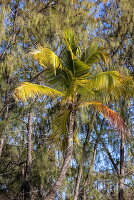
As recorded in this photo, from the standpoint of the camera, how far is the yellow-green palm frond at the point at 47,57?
5.42m

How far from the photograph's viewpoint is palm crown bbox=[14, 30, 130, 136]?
5469 mm

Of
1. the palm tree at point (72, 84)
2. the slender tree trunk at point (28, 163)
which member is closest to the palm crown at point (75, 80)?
the palm tree at point (72, 84)

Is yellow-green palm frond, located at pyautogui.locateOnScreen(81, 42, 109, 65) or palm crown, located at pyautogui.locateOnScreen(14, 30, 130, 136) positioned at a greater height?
yellow-green palm frond, located at pyautogui.locateOnScreen(81, 42, 109, 65)

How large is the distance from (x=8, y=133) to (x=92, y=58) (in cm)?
283

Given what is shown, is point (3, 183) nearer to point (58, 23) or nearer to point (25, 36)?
point (25, 36)

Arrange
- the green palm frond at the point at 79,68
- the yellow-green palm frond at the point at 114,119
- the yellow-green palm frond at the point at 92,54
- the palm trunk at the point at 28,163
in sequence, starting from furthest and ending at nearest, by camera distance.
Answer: the palm trunk at the point at 28,163, the yellow-green palm frond at the point at 92,54, the green palm frond at the point at 79,68, the yellow-green palm frond at the point at 114,119

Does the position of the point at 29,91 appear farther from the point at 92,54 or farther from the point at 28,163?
the point at 28,163

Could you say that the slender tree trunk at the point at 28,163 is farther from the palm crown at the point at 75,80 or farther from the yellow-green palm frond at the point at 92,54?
the yellow-green palm frond at the point at 92,54

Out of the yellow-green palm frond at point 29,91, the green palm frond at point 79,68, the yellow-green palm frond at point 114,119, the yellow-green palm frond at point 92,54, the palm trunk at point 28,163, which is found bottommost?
the palm trunk at point 28,163

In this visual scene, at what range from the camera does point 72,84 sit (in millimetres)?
5566

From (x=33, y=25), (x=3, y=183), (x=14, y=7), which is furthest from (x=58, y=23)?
(x=3, y=183)

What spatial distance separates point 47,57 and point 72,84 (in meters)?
0.63

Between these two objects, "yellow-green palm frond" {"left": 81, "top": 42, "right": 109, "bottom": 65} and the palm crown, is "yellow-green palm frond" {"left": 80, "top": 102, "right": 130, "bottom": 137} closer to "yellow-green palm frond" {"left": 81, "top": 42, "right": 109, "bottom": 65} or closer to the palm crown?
the palm crown

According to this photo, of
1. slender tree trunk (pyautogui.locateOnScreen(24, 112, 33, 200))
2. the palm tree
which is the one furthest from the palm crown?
slender tree trunk (pyautogui.locateOnScreen(24, 112, 33, 200))
